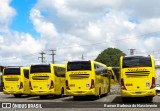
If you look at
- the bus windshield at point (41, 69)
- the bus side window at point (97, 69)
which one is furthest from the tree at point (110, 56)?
the bus side window at point (97, 69)

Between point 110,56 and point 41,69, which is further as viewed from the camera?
point 110,56

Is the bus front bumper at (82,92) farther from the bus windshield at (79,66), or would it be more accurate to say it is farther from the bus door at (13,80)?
the bus door at (13,80)

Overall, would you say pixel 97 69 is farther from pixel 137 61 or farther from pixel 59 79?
pixel 137 61

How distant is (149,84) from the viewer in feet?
76.9

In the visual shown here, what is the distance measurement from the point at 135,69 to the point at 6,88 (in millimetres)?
14343

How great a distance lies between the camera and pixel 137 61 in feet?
78.6

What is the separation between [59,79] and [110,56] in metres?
66.5

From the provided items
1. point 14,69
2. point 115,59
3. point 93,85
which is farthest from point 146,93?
point 115,59

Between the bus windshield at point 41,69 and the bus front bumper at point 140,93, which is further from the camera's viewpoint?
the bus windshield at point 41,69

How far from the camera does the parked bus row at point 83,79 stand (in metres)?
23.6

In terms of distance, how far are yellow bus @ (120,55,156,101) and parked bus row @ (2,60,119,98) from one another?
3.18 m

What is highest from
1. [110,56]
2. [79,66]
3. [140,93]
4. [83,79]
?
[110,56]

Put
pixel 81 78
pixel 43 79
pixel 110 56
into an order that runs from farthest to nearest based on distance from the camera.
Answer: pixel 110 56
pixel 43 79
pixel 81 78

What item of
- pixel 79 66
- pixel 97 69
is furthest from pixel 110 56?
pixel 79 66
